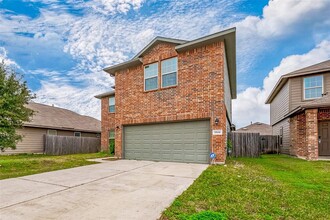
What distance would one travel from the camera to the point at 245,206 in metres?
3.62

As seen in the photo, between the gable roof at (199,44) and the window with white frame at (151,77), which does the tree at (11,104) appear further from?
the window with white frame at (151,77)

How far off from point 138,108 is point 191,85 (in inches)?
133

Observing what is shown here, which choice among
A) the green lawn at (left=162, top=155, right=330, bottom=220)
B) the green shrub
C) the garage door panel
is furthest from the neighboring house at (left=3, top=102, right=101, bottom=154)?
the green shrub

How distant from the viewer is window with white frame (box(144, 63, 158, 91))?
1077 cm

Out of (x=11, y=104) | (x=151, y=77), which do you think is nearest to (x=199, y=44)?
(x=151, y=77)

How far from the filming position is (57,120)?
19.6 meters

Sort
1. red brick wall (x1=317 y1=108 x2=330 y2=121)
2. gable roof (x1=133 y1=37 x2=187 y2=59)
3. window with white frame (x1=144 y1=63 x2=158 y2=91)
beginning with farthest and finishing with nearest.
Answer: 1. red brick wall (x1=317 y1=108 x2=330 y2=121)
2. window with white frame (x1=144 y1=63 x2=158 y2=91)
3. gable roof (x1=133 y1=37 x2=187 y2=59)

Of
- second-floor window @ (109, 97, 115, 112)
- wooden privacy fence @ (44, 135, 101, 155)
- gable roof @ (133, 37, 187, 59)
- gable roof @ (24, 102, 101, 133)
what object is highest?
gable roof @ (133, 37, 187, 59)

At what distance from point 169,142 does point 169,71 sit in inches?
144

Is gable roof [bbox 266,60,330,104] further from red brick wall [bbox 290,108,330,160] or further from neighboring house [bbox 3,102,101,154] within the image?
neighboring house [bbox 3,102,101,154]

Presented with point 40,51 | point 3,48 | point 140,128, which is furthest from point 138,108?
point 3,48

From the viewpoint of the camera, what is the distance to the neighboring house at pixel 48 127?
16.4 m

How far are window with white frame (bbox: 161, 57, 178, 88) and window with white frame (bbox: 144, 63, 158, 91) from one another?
44 centimetres

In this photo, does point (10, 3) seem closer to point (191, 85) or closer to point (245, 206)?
point (191, 85)
